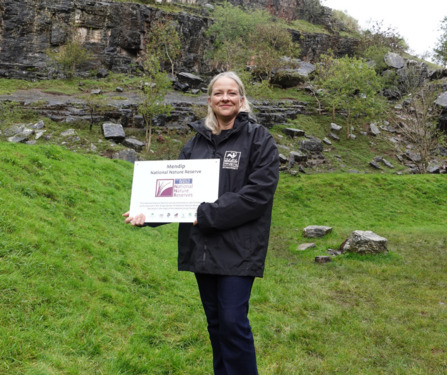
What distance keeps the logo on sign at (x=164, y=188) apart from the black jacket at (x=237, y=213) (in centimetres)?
30

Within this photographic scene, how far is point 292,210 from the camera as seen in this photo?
56.2ft

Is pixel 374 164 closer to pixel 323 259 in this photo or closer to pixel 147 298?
pixel 323 259

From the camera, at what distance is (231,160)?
8.75 ft

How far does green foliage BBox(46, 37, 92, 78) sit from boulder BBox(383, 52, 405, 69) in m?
41.9

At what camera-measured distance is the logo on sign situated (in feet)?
8.91

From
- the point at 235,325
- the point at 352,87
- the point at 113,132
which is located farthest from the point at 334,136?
the point at 235,325

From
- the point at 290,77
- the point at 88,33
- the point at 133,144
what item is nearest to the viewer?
the point at 133,144

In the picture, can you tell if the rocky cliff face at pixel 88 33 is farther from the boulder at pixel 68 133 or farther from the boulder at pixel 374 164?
the boulder at pixel 374 164

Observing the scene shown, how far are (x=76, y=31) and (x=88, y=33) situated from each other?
1.38 meters

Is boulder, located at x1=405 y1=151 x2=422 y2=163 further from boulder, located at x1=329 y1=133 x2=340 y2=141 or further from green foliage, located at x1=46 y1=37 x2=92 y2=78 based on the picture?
green foliage, located at x1=46 y1=37 x2=92 y2=78

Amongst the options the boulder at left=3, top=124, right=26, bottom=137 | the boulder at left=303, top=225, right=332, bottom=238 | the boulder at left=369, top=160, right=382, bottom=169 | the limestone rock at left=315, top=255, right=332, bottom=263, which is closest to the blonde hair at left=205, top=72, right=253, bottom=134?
the limestone rock at left=315, top=255, right=332, bottom=263

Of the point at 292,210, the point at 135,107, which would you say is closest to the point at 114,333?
the point at 292,210

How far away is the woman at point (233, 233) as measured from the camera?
245cm

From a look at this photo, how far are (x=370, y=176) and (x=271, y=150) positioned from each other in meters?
19.7
